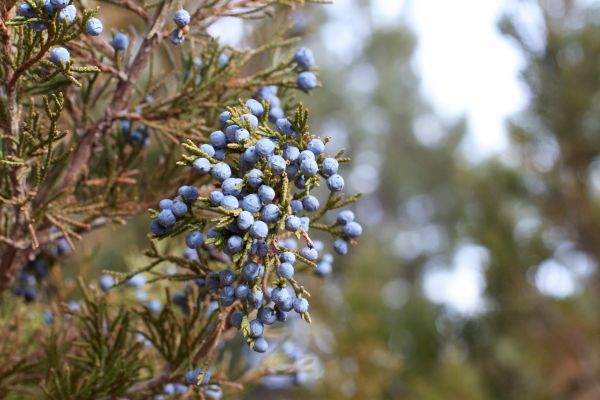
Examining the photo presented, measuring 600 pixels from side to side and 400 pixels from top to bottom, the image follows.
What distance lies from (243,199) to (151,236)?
0.17 metres

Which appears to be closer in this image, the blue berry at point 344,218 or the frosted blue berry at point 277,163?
the frosted blue berry at point 277,163

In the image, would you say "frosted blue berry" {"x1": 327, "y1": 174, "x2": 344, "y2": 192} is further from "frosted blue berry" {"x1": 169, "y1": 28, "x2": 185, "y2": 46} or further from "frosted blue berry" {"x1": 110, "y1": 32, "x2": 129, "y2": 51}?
"frosted blue berry" {"x1": 110, "y1": 32, "x2": 129, "y2": 51}

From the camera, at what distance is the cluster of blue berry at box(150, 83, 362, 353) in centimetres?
83

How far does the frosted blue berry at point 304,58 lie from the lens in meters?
1.20

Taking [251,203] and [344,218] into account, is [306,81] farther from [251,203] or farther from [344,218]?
[251,203]

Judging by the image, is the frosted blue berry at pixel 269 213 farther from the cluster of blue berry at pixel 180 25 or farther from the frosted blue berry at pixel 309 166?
the cluster of blue berry at pixel 180 25

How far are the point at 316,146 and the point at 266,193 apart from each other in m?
0.12

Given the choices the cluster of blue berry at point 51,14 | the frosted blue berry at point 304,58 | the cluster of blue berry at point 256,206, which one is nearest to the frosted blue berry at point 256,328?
the cluster of blue berry at point 256,206

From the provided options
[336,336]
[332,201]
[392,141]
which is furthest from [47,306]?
[392,141]

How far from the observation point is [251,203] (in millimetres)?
823

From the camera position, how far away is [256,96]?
1.23m

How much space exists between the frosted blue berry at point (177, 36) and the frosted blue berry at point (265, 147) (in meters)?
0.31

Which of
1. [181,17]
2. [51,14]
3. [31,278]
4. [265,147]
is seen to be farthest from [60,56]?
[31,278]

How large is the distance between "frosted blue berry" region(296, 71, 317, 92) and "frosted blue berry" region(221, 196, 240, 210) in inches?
17.0
